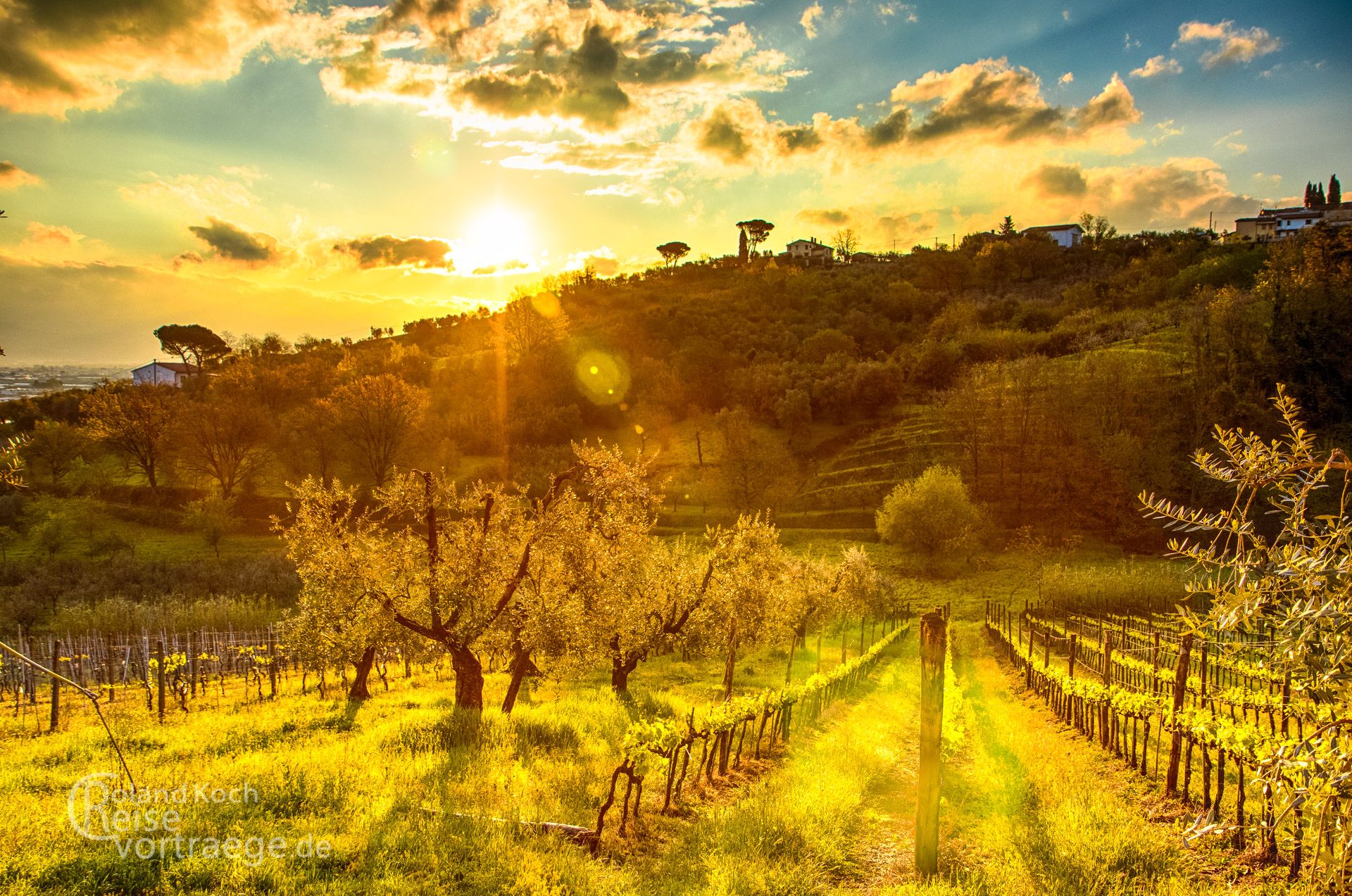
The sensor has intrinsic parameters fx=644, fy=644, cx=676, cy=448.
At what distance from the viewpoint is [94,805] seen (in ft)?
36.8

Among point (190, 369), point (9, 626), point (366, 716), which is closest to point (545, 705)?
point (366, 716)

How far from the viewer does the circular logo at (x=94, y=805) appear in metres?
10.1

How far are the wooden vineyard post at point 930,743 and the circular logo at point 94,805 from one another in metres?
12.9

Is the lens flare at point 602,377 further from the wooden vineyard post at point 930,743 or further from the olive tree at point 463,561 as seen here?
the wooden vineyard post at point 930,743

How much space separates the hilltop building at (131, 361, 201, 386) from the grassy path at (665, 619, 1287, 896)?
148218mm

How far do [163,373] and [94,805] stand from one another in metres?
150

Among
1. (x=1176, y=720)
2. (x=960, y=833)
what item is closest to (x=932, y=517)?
(x=1176, y=720)

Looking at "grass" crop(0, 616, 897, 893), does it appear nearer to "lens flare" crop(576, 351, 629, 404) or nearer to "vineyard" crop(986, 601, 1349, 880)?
"vineyard" crop(986, 601, 1349, 880)

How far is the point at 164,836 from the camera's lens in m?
10.0

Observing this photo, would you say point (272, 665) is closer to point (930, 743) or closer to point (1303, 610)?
point (930, 743)

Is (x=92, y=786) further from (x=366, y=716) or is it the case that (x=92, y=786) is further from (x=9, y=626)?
(x=9, y=626)

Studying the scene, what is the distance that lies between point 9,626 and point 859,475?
81576 millimetres

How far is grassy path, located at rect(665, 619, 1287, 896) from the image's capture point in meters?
10.0

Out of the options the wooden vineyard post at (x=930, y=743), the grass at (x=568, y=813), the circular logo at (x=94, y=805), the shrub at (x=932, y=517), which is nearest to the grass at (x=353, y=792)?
the grass at (x=568, y=813)
